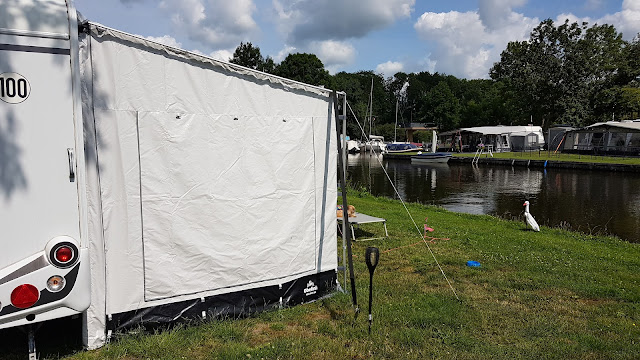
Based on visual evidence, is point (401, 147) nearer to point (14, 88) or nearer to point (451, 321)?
point (451, 321)

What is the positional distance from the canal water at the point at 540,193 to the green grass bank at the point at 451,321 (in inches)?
197

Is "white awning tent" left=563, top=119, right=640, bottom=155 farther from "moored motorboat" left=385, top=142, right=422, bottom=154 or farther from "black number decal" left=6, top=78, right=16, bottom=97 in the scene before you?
"black number decal" left=6, top=78, right=16, bottom=97

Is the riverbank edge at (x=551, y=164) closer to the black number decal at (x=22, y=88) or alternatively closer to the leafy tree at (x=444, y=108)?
the black number decal at (x=22, y=88)

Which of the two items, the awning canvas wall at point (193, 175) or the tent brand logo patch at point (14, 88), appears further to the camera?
the awning canvas wall at point (193, 175)

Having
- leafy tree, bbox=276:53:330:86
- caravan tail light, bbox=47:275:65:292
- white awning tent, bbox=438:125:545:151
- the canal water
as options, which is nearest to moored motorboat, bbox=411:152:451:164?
the canal water

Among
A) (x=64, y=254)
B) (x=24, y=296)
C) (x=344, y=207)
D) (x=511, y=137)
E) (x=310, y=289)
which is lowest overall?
(x=310, y=289)

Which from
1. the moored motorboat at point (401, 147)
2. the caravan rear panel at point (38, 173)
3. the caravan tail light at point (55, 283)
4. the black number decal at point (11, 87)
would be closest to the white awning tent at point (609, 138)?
the moored motorboat at point (401, 147)

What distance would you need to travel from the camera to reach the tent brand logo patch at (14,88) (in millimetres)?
3393

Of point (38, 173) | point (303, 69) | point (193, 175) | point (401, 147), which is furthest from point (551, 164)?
point (38, 173)

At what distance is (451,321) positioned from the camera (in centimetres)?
499

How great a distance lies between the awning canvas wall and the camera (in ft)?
13.6

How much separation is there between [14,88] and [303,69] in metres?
59.1

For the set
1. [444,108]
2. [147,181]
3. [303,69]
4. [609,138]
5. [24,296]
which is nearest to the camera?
[24,296]

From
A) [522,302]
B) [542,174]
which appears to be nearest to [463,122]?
[542,174]
